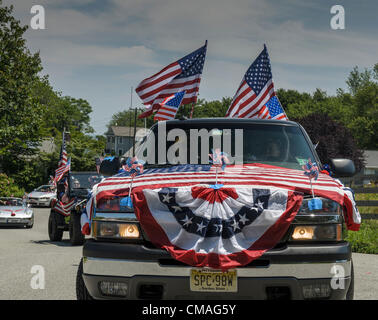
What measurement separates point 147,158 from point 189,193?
1731 mm

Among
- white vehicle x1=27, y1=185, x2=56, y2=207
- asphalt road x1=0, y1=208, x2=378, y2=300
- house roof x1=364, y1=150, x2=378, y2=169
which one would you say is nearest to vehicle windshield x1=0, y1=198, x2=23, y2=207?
asphalt road x1=0, y1=208, x2=378, y2=300

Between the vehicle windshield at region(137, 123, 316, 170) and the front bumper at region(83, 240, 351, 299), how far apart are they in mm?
1495

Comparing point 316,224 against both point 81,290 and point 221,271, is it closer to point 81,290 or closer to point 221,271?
point 221,271

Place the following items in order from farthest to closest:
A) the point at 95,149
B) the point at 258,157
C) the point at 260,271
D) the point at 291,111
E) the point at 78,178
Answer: the point at 291,111
the point at 95,149
the point at 78,178
the point at 258,157
the point at 260,271

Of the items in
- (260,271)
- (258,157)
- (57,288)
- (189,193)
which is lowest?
(57,288)

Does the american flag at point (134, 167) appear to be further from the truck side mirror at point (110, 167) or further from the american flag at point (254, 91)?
the american flag at point (254, 91)

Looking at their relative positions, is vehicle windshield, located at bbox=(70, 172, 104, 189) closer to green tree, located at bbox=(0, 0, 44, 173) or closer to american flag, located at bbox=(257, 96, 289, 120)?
american flag, located at bbox=(257, 96, 289, 120)

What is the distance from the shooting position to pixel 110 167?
577 cm

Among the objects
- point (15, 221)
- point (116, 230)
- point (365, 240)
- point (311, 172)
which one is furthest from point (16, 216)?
point (311, 172)

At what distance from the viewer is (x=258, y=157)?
18.6ft

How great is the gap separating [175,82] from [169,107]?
2.88 ft

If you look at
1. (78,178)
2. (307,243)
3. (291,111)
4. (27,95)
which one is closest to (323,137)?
(291,111)

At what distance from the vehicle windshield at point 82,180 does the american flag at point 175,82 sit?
4.42 metres

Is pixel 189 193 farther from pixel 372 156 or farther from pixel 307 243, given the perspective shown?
pixel 372 156
